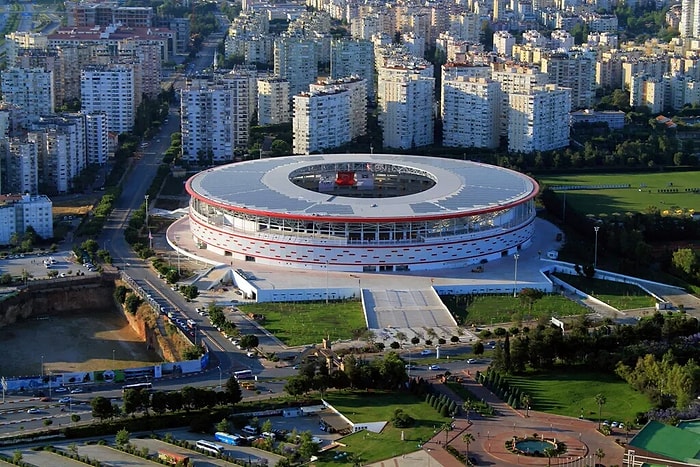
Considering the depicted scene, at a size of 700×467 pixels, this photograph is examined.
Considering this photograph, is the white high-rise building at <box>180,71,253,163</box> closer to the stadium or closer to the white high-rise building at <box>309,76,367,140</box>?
the white high-rise building at <box>309,76,367,140</box>

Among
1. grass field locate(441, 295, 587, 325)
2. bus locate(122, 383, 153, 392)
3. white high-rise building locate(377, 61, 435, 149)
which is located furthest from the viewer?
white high-rise building locate(377, 61, 435, 149)

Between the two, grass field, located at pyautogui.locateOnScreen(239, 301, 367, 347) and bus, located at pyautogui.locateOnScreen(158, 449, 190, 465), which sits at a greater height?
grass field, located at pyautogui.locateOnScreen(239, 301, 367, 347)

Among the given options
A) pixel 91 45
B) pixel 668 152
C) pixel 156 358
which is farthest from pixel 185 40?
pixel 156 358

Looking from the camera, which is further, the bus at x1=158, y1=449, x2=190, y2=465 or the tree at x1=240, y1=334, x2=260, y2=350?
the tree at x1=240, y1=334, x2=260, y2=350

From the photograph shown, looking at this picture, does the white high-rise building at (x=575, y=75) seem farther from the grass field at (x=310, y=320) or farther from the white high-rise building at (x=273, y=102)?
the grass field at (x=310, y=320)

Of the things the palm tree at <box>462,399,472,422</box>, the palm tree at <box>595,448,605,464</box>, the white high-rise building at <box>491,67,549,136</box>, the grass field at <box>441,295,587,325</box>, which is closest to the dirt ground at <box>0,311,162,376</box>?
the grass field at <box>441,295,587,325</box>

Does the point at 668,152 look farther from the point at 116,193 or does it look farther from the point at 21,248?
the point at 21,248

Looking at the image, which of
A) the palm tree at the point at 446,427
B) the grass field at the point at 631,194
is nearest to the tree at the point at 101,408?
the palm tree at the point at 446,427
